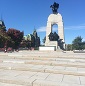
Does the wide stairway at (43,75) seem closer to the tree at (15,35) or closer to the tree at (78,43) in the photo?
the tree at (15,35)

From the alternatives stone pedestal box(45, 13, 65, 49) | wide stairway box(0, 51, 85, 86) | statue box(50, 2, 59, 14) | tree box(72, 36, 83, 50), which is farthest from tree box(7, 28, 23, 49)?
wide stairway box(0, 51, 85, 86)

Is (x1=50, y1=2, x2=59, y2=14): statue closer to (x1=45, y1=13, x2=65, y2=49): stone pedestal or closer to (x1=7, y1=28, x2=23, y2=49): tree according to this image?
(x1=45, y1=13, x2=65, y2=49): stone pedestal

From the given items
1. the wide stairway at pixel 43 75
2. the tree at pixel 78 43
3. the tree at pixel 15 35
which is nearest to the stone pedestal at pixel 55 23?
the wide stairway at pixel 43 75

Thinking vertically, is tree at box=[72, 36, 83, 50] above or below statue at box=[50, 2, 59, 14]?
below

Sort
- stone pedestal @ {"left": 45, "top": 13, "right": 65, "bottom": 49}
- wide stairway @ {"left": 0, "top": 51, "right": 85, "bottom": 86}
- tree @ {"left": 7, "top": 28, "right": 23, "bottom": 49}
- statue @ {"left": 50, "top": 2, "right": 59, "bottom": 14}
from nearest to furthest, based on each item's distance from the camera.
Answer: wide stairway @ {"left": 0, "top": 51, "right": 85, "bottom": 86} < stone pedestal @ {"left": 45, "top": 13, "right": 65, "bottom": 49} < statue @ {"left": 50, "top": 2, "right": 59, "bottom": 14} < tree @ {"left": 7, "top": 28, "right": 23, "bottom": 49}

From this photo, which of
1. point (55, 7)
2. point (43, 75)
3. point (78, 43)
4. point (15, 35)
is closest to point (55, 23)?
point (55, 7)

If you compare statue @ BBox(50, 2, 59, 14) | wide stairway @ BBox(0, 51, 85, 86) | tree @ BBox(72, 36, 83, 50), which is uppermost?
statue @ BBox(50, 2, 59, 14)

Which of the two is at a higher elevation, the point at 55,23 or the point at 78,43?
the point at 55,23

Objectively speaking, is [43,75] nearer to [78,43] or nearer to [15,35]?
[15,35]

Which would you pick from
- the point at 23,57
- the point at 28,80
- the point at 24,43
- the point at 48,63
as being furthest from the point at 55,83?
the point at 24,43

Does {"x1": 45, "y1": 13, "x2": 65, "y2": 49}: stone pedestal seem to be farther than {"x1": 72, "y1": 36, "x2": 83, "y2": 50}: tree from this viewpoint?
No

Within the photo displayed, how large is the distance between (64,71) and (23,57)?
480 centimetres

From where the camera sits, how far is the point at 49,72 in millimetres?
7586

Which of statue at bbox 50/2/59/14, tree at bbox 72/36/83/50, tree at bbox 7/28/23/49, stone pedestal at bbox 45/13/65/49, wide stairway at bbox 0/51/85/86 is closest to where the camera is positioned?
wide stairway at bbox 0/51/85/86
